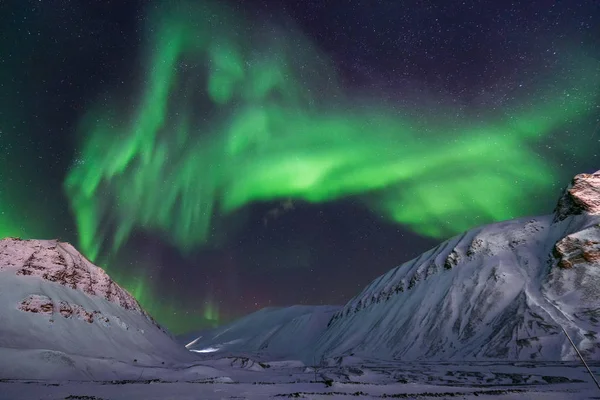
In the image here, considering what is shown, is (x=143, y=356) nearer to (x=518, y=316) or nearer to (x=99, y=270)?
(x=99, y=270)

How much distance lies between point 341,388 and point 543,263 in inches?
2992

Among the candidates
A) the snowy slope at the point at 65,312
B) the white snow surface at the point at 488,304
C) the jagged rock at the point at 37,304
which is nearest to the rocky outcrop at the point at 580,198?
the white snow surface at the point at 488,304

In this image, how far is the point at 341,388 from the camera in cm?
3055

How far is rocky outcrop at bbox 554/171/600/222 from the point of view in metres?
87.2

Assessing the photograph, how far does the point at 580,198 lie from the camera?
3516 inches

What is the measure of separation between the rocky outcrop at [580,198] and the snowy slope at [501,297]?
208 mm

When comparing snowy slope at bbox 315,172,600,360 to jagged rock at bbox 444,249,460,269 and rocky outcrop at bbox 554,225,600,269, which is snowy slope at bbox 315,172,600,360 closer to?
rocky outcrop at bbox 554,225,600,269

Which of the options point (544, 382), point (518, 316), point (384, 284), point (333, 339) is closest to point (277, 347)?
point (333, 339)

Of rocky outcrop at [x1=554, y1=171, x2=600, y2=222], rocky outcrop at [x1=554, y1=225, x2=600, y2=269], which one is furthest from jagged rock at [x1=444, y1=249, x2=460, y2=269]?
rocky outcrop at [x1=554, y1=225, x2=600, y2=269]

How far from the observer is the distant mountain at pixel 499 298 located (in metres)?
64.5

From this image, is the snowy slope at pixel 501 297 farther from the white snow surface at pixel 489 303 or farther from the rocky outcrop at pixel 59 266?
the rocky outcrop at pixel 59 266

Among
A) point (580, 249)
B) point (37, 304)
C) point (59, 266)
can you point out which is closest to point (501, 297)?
point (580, 249)

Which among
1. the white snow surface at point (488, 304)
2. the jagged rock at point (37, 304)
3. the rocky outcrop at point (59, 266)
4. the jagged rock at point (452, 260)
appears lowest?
the white snow surface at point (488, 304)

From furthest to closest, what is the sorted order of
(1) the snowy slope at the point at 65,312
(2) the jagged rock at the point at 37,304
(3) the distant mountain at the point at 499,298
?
(2) the jagged rock at the point at 37,304
(3) the distant mountain at the point at 499,298
(1) the snowy slope at the point at 65,312
